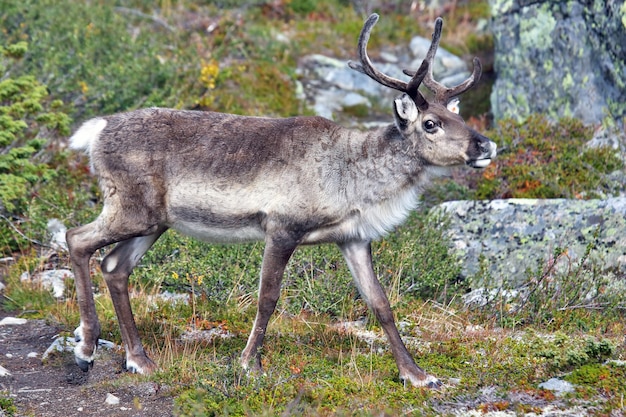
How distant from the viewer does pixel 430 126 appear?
23.2 ft

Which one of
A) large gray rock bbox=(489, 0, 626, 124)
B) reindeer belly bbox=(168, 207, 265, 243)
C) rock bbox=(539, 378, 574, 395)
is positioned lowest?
rock bbox=(539, 378, 574, 395)

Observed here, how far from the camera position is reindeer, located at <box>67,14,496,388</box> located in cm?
704

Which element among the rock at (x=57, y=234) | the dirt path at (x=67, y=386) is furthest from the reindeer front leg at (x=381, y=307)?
the rock at (x=57, y=234)

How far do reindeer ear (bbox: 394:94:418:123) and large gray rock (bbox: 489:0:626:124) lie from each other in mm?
5954

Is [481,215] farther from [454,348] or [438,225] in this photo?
[454,348]

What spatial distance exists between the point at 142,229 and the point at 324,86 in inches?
359

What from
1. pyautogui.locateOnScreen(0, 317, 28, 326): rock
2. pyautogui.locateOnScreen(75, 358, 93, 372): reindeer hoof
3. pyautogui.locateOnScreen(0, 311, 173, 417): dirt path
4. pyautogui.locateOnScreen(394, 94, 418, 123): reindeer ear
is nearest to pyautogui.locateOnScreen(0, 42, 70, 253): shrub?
pyautogui.locateOnScreen(0, 317, 28, 326): rock

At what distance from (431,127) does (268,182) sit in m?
1.42

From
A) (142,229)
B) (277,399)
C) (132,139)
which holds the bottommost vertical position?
(277,399)

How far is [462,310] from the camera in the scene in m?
8.42

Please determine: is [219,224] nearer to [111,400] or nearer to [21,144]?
[111,400]

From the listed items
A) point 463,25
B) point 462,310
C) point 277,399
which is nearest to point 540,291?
point 462,310

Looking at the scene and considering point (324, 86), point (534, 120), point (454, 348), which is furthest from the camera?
point (324, 86)

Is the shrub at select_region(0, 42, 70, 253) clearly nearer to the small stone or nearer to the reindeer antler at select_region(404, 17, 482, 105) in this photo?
the small stone
